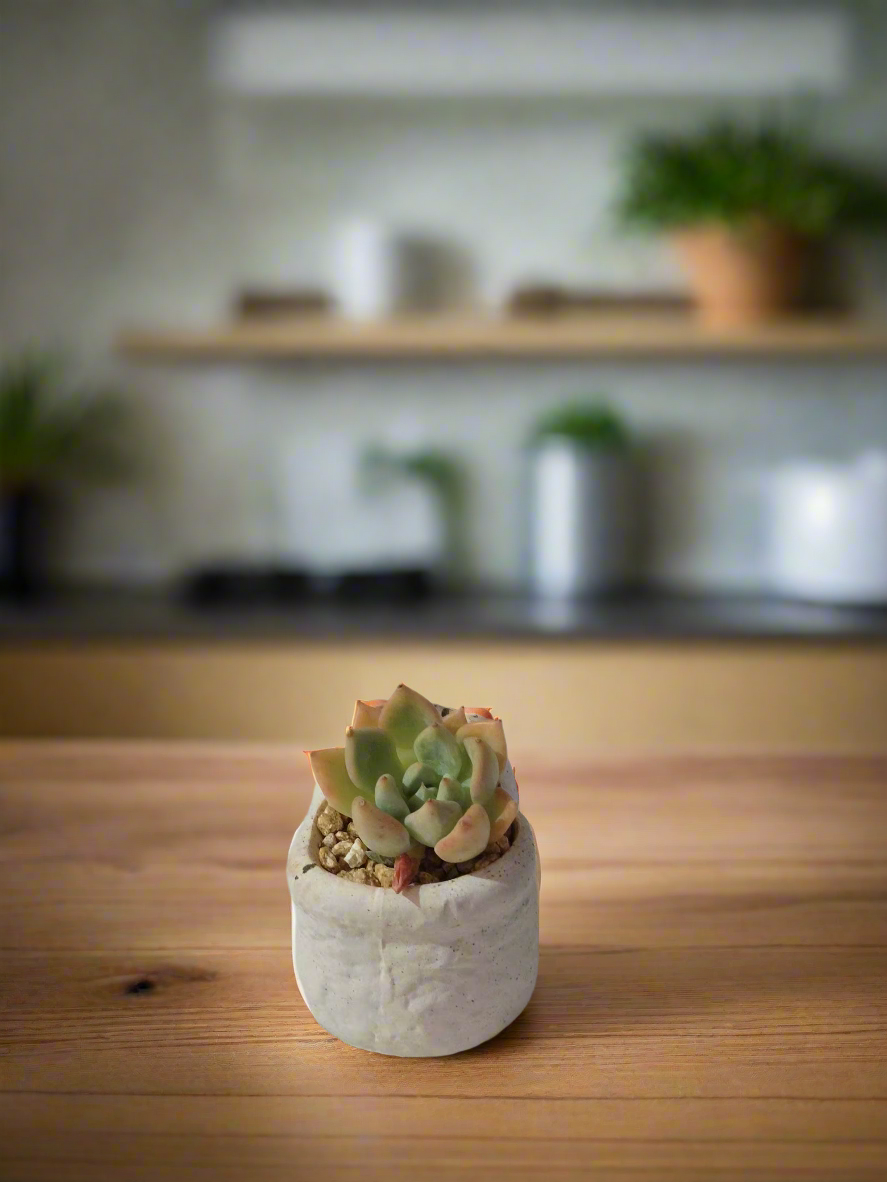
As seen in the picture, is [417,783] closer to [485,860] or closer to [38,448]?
[485,860]

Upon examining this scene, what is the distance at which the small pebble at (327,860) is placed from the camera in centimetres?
58

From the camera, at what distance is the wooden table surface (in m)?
0.48

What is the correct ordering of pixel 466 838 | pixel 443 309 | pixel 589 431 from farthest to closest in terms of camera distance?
pixel 443 309, pixel 589 431, pixel 466 838

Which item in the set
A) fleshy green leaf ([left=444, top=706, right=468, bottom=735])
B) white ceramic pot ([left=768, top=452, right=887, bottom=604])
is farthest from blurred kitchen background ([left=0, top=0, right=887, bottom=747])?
fleshy green leaf ([left=444, top=706, right=468, bottom=735])

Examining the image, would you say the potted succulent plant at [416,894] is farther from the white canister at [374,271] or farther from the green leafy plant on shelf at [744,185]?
the green leafy plant on shelf at [744,185]

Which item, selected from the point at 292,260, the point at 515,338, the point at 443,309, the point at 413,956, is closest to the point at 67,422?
the point at 292,260

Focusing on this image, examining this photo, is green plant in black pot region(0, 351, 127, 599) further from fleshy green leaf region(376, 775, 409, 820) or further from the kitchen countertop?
fleshy green leaf region(376, 775, 409, 820)

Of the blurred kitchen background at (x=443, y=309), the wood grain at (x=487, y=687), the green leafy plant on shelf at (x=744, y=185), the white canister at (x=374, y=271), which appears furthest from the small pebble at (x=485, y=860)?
the green leafy plant on shelf at (x=744, y=185)

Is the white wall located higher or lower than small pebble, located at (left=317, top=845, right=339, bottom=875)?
higher

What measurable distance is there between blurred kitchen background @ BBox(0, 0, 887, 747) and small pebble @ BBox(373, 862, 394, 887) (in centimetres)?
160

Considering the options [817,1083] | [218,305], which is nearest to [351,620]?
[218,305]

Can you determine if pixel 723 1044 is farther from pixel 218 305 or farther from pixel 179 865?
pixel 218 305

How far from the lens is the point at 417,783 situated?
1.88ft

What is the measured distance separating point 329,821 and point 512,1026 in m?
0.16
